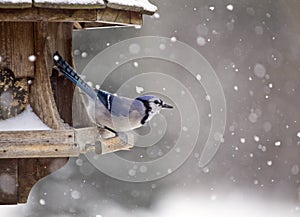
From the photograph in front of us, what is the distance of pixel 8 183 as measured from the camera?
2484 millimetres

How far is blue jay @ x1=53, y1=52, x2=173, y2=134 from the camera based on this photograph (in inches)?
106

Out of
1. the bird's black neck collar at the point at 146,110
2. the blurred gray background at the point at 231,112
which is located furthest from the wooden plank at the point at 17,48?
the blurred gray background at the point at 231,112

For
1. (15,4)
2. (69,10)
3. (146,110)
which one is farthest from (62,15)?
(146,110)

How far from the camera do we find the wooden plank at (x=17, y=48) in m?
2.49

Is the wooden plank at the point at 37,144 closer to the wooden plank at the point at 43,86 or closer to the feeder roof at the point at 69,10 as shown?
the wooden plank at the point at 43,86

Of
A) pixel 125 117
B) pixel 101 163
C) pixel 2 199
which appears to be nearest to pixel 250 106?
pixel 101 163

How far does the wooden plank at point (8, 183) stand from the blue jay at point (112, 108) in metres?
0.39

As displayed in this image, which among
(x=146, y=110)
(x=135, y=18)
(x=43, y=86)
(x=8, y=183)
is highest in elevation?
(x=135, y=18)

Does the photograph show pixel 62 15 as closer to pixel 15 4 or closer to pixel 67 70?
pixel 15 4

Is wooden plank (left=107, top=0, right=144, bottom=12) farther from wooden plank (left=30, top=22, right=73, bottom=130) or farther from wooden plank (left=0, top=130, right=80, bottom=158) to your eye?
wooden plank (left=0, top=130, right=80, bottom=158)

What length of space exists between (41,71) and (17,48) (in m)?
0.11

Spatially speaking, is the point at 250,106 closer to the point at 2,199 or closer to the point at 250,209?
the point at 250,209

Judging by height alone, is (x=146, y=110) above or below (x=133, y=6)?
below

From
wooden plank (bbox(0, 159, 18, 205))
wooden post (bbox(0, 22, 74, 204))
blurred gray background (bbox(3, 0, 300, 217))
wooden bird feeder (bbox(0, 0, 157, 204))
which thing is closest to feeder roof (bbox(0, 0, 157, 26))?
wooden bird feeder (bbox(0, 0, 157, 204))
